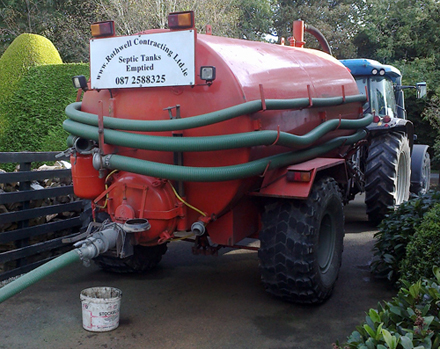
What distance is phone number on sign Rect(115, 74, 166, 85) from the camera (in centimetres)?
370

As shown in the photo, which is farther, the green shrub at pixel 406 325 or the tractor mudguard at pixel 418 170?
the tractor mudguard at pixel 418 170

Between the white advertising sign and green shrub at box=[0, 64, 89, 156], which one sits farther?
green shrub at box=[0, 64, 89, 156]

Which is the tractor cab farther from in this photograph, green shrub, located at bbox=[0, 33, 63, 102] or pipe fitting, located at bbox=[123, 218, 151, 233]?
green shrub, located at bbox=[0, 33, 63, 102]

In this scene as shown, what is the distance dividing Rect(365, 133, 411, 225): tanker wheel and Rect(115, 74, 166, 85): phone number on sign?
12.8 feet

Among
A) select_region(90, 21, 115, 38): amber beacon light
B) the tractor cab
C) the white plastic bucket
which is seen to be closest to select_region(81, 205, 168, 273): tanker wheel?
the white plastic bucket

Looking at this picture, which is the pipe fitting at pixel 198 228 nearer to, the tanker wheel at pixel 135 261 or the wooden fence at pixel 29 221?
the tanker wheel at pixel 135 261

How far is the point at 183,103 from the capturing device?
3693 mm

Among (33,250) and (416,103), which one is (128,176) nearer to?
(33,250)

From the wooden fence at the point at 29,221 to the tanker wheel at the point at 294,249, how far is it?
7.92 feet

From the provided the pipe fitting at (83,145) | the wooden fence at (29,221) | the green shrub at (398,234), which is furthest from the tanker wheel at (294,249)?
the wooden fence at (29,221)

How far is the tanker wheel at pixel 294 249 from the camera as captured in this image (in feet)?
12.7

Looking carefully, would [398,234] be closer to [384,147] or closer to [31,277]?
[384,147]

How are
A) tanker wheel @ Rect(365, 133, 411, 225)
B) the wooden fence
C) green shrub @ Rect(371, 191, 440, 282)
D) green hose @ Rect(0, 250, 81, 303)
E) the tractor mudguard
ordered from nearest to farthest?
green hose @ Rect(0, 250, 81, 303) → green shrub @ Rect(371, 191, 440, 282) → the wooden fence → tanker wheel @ Rect(365, 133, 411, 225) → the tractor mudguard

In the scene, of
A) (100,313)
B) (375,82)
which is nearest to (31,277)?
(100,313)
